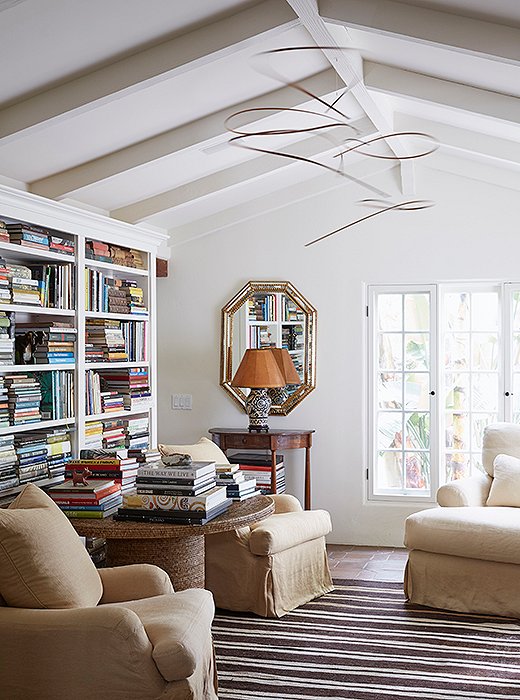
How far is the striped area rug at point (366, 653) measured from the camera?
376 cm

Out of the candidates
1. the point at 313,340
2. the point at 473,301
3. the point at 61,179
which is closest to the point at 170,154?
the point at 61,179

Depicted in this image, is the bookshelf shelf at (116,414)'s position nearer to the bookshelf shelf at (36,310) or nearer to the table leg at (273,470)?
the bookshelf shelf at (36,310)

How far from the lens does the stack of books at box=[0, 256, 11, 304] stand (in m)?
4.50

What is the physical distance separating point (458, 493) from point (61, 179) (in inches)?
118

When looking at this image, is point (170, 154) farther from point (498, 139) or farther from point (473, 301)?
point (473, 301)

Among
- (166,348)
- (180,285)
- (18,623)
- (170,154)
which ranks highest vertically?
(170,154)

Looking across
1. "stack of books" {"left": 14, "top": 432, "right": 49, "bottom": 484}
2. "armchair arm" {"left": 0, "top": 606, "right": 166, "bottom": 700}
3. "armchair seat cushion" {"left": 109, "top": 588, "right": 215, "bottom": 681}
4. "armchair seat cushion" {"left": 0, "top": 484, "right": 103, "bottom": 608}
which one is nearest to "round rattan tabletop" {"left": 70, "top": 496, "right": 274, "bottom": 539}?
"armchair seat cushion" {"left": 109, "top": 588, "right": 215, "bottom": 681}

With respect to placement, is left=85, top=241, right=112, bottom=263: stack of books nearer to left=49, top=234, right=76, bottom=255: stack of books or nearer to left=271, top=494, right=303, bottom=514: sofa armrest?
left=49, top=234, right=76, bottom=255: stack of books

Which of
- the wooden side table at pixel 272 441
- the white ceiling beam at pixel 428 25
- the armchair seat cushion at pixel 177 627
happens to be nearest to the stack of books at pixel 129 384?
the wooden side table at pixel 272 441

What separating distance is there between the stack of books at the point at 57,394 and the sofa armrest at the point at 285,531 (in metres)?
1.27

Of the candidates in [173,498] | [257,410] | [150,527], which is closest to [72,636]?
[150,527]

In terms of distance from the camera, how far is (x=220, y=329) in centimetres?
701

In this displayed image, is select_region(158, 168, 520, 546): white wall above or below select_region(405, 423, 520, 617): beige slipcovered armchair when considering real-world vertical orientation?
above

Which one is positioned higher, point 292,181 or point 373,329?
point 292,181
